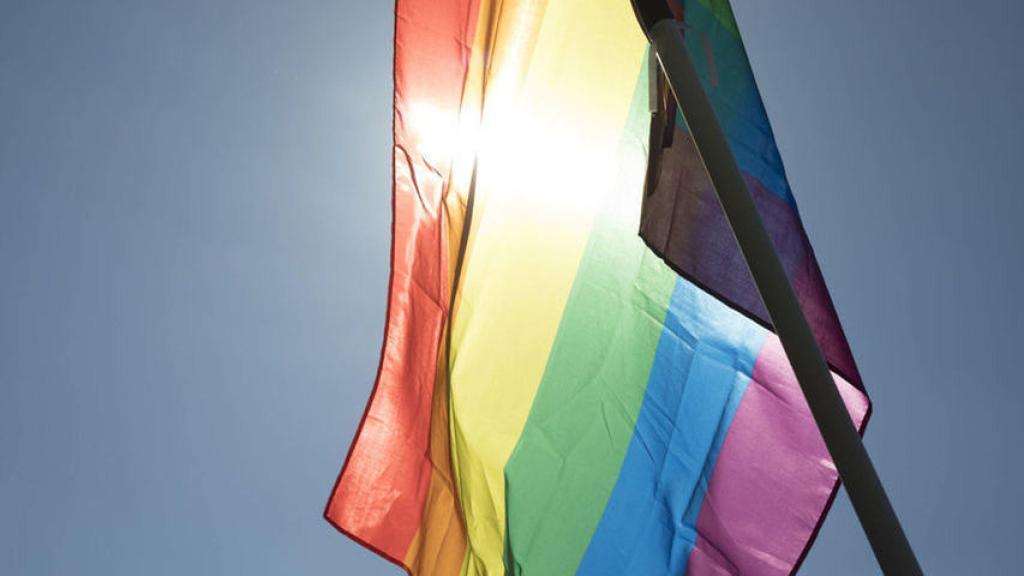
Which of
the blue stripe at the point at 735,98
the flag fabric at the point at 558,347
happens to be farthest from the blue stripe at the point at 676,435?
the blue stripe at the point at 735,98

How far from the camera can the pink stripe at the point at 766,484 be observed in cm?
399

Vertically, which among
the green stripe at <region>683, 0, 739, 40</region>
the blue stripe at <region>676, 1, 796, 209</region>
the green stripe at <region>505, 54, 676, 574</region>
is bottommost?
the green stripe at <region>505, 54, 676, 574</region>

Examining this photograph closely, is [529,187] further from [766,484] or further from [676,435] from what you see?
[766,484]

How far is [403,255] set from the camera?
472 cm

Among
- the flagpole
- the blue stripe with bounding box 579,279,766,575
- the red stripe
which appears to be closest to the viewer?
the flagpole

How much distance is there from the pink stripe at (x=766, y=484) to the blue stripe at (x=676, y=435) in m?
0.06

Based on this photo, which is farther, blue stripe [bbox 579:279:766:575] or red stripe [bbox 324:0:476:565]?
red stripe [bbox 324:0:476:565]

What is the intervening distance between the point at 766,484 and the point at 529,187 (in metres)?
1.78

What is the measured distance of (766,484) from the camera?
160 inches

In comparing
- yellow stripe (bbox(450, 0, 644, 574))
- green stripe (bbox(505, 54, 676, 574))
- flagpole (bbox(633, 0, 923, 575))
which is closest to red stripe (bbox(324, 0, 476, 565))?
yellow stripe (bbox(450, 0, 644, 574))

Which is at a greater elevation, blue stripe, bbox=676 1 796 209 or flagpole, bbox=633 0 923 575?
blue stripe, bbox=676 1 796 209

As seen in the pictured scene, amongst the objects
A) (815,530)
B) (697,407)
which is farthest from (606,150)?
(815,530)

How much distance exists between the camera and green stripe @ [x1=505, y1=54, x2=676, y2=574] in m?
4.49

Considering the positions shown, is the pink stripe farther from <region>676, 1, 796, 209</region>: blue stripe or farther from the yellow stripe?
the yellow stripe
